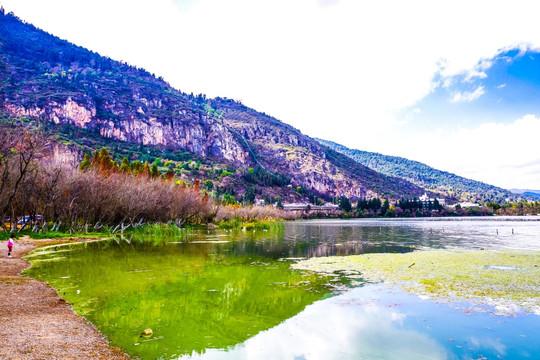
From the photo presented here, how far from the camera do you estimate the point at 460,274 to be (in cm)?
2031

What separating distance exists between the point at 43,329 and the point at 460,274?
20914mm

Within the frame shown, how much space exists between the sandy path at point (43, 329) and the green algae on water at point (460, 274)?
44.7 feet

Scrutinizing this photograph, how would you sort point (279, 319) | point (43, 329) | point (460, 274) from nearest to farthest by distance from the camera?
1. point (43, 329)
2. point (279, 319)
3. point (460, 274)

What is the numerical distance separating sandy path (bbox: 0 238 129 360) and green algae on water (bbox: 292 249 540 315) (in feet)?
44.7

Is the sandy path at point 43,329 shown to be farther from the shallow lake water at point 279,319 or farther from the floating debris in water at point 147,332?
the floating debris in water at point 147,332

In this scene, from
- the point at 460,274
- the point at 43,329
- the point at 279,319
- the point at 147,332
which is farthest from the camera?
the point at 460,274

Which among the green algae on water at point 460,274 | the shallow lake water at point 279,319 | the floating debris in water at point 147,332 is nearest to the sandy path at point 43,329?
the shallow lake water at point 279,319

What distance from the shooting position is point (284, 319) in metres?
12.6

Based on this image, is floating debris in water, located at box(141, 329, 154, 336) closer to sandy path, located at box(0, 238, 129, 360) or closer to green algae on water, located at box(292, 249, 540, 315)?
sandy path, located at box(0, 238, 129, 360)

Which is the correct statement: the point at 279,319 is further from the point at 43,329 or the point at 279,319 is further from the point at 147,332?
the point at 43,329

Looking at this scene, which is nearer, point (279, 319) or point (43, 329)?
point (43, 329)

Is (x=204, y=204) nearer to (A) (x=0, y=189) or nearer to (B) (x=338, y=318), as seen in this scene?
(A) (x=0, y=189)

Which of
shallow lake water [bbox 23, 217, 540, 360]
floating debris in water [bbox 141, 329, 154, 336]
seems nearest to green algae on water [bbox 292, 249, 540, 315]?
shallow lake water [bbox 23, 217, 540, 360]

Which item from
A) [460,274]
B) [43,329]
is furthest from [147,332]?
[460,274]
